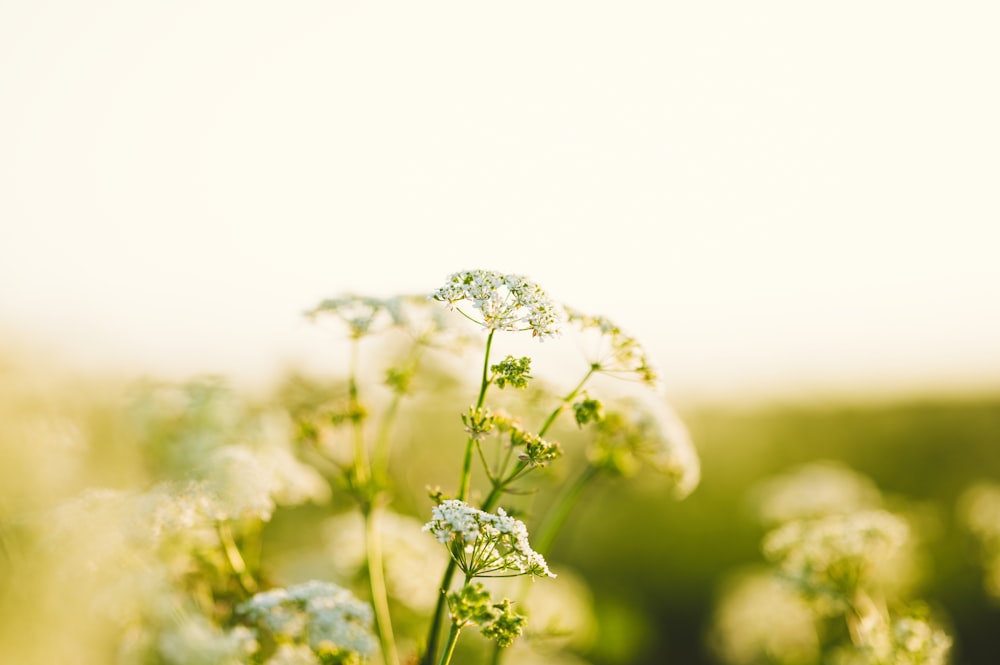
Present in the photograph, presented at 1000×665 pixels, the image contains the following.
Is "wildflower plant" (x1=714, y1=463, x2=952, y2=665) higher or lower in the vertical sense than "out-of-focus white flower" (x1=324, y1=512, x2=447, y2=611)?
higher

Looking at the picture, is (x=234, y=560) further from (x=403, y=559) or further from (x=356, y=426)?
(x=403, y=559)

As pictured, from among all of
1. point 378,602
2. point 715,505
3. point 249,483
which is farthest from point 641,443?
point 715,505

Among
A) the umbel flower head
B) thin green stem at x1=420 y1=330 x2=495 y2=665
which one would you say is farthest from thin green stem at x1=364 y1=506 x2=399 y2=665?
the umbel flower head

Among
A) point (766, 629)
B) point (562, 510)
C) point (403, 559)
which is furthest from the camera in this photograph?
point (766, 629)

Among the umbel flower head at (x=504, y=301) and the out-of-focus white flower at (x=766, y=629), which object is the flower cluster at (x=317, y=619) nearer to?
the umbel flower head at (x=504, y=301)

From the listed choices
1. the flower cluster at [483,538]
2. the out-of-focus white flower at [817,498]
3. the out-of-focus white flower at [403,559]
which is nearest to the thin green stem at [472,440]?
the flower cluster at [483,538]

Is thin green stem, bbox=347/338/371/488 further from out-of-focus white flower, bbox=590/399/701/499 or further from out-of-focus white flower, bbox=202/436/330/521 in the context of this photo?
out-of-focus white flower, bbox=590/399/701/499

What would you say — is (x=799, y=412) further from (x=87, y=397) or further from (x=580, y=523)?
(x=87, y=397)
